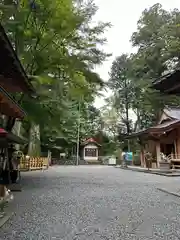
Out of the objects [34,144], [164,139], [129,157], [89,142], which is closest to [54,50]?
[164,139]

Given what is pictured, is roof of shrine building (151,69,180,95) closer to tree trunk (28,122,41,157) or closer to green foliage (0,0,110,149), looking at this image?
green foliage (0,0,110,149)

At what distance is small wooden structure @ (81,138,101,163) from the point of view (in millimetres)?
41875

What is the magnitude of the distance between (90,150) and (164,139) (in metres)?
20.6

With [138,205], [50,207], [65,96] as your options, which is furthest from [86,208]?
[65,96]

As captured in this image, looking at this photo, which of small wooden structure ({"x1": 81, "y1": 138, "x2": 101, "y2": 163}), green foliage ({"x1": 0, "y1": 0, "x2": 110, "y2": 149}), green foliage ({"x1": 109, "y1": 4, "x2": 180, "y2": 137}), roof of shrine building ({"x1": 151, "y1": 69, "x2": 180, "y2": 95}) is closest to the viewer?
roof of shrine building ({"x1": 151, "y1": 69, "x2": 180, "y2": 95})

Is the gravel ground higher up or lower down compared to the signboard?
lower down

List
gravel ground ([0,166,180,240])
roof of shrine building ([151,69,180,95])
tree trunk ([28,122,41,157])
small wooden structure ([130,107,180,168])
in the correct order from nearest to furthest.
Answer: gravel ground ([0,166,180,240])
roof of shrine building ([151,69,180,95])
small wooden structure ([130,107,180,168])
tree trunk ([28,122,41,157])

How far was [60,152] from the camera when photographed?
127 feet

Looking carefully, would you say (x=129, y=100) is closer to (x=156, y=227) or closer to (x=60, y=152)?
(x=60, y=152)

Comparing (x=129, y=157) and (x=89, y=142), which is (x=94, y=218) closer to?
(x=129, y=157)

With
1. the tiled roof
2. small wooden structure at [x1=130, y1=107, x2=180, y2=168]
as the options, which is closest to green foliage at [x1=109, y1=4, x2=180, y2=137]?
the tiled roof

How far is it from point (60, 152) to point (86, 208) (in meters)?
32.5

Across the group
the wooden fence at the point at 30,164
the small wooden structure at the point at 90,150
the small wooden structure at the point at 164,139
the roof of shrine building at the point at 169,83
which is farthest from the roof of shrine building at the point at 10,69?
the small wooden structure at the point at 90,150

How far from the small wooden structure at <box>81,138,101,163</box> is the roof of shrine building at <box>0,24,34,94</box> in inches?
1358
